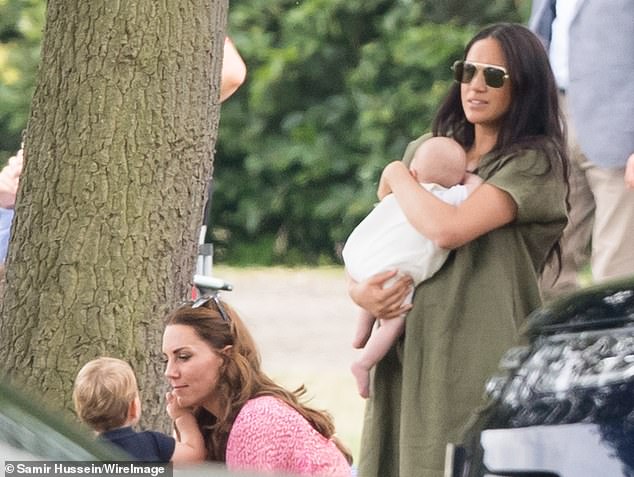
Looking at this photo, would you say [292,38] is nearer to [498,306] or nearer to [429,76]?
[429,76]

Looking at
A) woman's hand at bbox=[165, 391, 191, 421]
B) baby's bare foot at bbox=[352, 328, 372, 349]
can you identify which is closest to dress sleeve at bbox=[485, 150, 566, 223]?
baby's bare foot at bbox=[352, 328, 372, 349]

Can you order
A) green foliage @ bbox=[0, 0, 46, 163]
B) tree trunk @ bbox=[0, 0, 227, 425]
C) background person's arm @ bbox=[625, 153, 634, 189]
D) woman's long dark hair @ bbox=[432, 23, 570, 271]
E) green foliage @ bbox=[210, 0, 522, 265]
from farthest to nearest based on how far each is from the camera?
1. green foliage @ bbox=[0, 0, 46, 163]
2. green foliage @ bbox=[210, 0, 522, 265]
3. background person's arm @ bbox=[625, 153, 634, 189]
4. tree trunk @ bbox=[0, 0, 227, 425]
5. woman's long dark hair @ bbox=[432, 23, 570, 271]

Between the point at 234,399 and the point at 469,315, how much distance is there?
779 millimetres

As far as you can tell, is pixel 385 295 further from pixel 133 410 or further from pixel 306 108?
pixel 306 108

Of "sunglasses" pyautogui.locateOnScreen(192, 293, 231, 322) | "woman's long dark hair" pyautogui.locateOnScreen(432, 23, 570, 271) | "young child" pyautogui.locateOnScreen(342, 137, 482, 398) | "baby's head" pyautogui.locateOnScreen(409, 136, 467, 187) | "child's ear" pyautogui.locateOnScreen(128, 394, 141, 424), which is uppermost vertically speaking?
"woman's long dark hair" pyautogui.locateOnScreen(432, 23, 570, 271)

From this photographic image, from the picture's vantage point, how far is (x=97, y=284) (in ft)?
19.6

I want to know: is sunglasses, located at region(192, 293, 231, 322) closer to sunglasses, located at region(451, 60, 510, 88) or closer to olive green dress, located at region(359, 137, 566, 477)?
olive green dress, located at region(359, 137, 566, 477)

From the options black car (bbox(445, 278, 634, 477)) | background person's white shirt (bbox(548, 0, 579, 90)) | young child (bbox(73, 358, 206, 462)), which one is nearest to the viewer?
black car (bbox(445, 278, 634, 477))

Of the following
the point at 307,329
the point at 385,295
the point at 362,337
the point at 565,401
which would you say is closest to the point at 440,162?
the point at 385,295

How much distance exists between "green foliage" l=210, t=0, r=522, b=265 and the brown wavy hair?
36.1 ft

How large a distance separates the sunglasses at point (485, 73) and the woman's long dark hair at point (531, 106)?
27 millimetres

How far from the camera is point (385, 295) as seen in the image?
5.81 meters

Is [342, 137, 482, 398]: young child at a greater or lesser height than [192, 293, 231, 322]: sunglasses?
greater

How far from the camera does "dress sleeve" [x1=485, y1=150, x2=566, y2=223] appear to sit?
5727mm
